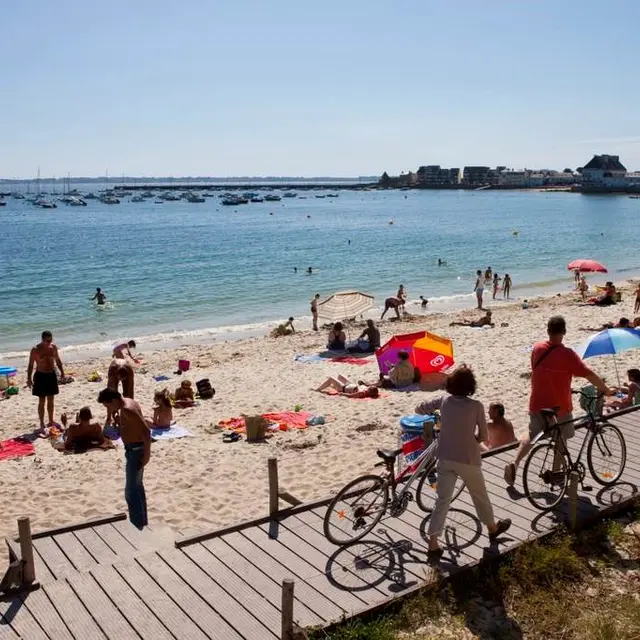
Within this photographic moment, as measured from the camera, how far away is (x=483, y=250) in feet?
194

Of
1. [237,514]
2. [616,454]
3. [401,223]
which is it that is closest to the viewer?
[616,454]

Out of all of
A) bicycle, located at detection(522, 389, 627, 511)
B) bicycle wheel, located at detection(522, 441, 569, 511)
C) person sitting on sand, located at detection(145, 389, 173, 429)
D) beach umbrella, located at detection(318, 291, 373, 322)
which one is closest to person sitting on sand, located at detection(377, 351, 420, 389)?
person sitting on sand, located at detection(145, 389, 173, 429)

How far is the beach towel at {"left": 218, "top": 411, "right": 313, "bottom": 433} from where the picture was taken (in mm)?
12602

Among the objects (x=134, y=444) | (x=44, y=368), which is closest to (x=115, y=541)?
(x=134, y=444)

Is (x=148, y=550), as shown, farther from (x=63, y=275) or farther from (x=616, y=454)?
(x=63, y=275)

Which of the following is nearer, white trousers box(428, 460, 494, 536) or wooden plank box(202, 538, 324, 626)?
wooden plank box(202, 538, 324, 626)

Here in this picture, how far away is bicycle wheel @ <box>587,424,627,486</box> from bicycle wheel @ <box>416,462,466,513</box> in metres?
1.54

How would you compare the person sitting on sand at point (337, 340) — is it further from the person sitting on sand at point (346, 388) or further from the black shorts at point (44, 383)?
→ the black shorts at point (44, 383)

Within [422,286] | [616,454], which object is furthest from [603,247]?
[616,454]

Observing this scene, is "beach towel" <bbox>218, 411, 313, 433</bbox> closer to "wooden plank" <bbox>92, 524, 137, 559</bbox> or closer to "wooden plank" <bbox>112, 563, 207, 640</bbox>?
"wooden plank" <bbox>92, 524, 137, 559</bbox>

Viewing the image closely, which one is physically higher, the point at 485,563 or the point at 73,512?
the point at 485,563

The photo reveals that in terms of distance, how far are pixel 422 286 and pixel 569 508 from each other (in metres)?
33.3

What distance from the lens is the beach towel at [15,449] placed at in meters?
11.7

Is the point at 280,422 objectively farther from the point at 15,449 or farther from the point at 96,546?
the point at 96,546
